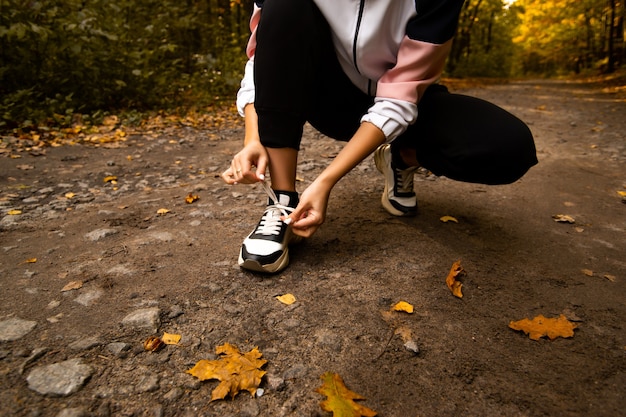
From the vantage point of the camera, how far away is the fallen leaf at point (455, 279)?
1391 millimetres

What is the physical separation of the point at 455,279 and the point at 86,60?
4367 millimetres

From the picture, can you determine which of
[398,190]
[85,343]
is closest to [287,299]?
[85,343]

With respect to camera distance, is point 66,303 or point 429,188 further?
point 429,188

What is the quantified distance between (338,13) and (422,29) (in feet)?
1.04

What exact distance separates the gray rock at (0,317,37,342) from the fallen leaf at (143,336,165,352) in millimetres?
361

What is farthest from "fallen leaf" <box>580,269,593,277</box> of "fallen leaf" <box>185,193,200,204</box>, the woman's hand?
"fallen leaf" <box>185,193,200,204</box>

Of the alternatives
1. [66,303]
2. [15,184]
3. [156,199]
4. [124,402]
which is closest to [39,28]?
[15,184]

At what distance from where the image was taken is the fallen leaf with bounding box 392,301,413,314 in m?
1.30

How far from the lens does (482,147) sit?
144 cm

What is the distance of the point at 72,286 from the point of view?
1.40 m

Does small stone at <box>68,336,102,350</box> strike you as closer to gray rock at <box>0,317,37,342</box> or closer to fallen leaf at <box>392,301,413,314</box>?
gray rock at <box>0,317,37,342</box>

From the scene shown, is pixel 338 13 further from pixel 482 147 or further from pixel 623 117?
pixel 623 117

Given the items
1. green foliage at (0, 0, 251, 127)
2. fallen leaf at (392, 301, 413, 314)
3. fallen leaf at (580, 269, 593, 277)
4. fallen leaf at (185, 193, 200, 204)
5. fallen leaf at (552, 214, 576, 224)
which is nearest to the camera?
fallen leaf at (392, 301, 413, 314)

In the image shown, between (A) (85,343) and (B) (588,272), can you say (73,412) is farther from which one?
(B) (588,272)
